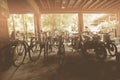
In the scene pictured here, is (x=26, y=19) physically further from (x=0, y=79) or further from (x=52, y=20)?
(x=0, y=79)

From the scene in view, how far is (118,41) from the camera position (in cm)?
1034

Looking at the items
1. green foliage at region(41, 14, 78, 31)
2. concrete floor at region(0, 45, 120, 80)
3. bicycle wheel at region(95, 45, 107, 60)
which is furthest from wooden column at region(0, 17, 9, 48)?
green foliage at region(41, 14, 78, 31)

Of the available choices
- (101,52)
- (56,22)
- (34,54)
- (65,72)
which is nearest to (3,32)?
(65,72)

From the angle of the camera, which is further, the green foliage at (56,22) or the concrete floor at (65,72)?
the green foliage at (56,22)

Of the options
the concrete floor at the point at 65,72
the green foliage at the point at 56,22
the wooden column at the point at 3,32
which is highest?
the green foliage at the point at 56,22

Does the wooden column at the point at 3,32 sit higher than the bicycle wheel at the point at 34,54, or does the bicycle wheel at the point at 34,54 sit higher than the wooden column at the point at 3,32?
the wooden column at the point at 3,32

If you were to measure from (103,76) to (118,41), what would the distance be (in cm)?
699

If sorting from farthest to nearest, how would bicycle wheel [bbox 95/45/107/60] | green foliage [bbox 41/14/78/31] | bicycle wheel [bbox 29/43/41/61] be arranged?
green foliage [bbox 41/14/78/31] < bicycle wheel [bbox 29/43/41/61] < bicycle wheel [bbox 95/45/107/60]

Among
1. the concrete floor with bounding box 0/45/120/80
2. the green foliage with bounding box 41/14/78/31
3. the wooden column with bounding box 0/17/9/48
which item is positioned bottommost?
the concrete floor with bounding box 0/45/120/80

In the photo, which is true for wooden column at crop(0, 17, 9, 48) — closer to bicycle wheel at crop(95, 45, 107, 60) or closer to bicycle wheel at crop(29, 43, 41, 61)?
bicycle wheel at crop(29, 43, 41, 61)

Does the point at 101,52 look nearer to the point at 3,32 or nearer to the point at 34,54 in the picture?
the point at 34,54

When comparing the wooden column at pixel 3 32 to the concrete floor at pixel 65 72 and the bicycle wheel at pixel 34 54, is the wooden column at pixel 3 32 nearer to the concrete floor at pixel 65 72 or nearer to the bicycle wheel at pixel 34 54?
the concrete floor at pixel 65 72

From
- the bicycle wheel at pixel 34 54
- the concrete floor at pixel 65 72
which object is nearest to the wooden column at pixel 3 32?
the concrete floor at pixel 65 72

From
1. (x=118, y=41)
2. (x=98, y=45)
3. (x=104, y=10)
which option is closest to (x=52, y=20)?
(x=104, y=10)
